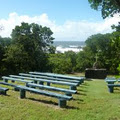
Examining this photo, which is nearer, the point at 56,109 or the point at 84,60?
the point at 56,109

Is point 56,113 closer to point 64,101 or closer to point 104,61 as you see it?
point 64,101

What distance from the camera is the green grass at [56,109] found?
553cm

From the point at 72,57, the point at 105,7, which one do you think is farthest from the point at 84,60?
the point at 105,7

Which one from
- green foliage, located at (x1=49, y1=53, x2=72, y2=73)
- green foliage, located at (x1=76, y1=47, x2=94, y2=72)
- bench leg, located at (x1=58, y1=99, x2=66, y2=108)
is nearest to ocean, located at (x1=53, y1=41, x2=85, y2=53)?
→ green foliage, located at (x1=76, y1=47, x2=94, y2=72)

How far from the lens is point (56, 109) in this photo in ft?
20.1

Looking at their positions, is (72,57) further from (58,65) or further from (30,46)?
(30,46)

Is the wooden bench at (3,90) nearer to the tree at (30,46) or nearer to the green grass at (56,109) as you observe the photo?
the green grass at (56,109)

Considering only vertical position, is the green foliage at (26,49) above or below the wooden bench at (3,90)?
above

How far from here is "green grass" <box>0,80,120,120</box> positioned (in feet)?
18.2

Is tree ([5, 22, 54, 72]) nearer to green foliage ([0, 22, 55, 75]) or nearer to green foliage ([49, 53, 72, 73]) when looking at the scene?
green foliage ([0, 22, 55, 75])

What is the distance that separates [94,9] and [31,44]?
8257 millimetres

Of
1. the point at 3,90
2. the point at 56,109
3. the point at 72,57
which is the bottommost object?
the point at 56,109

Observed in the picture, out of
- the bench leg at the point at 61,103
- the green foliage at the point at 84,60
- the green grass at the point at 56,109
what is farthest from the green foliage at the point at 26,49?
the bench leg at the point at 61,103

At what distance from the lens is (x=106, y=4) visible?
356 inches
